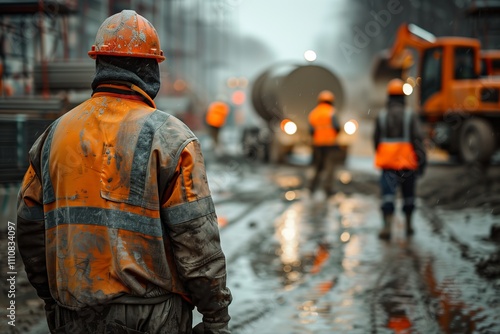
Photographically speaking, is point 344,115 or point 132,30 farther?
point 344,115

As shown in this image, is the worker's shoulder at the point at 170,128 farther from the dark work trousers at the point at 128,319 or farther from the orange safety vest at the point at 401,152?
the orange safety vest at the point at 401,152

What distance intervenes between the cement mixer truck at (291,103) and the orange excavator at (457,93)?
7.81 feet

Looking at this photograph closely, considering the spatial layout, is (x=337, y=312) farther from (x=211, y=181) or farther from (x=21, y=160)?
(x=211, y=181)

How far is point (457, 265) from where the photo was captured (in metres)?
7.57

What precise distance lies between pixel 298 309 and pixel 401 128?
12.6 feet

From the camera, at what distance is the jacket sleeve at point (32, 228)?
284 cm

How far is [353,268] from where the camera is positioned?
7465mm

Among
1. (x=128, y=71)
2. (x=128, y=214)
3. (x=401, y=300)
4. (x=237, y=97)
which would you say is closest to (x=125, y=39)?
(x=128, y=71)

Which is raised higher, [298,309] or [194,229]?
[194,229]

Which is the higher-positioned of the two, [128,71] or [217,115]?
[128,71]

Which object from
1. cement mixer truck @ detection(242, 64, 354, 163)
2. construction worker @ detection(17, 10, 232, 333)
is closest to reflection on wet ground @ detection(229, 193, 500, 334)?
construction worker @ detection(17, 10, 232, 333)

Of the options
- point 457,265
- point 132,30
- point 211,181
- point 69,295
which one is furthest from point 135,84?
point 211,181

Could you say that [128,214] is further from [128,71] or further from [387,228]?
[387,228]

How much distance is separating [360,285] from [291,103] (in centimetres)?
1428
